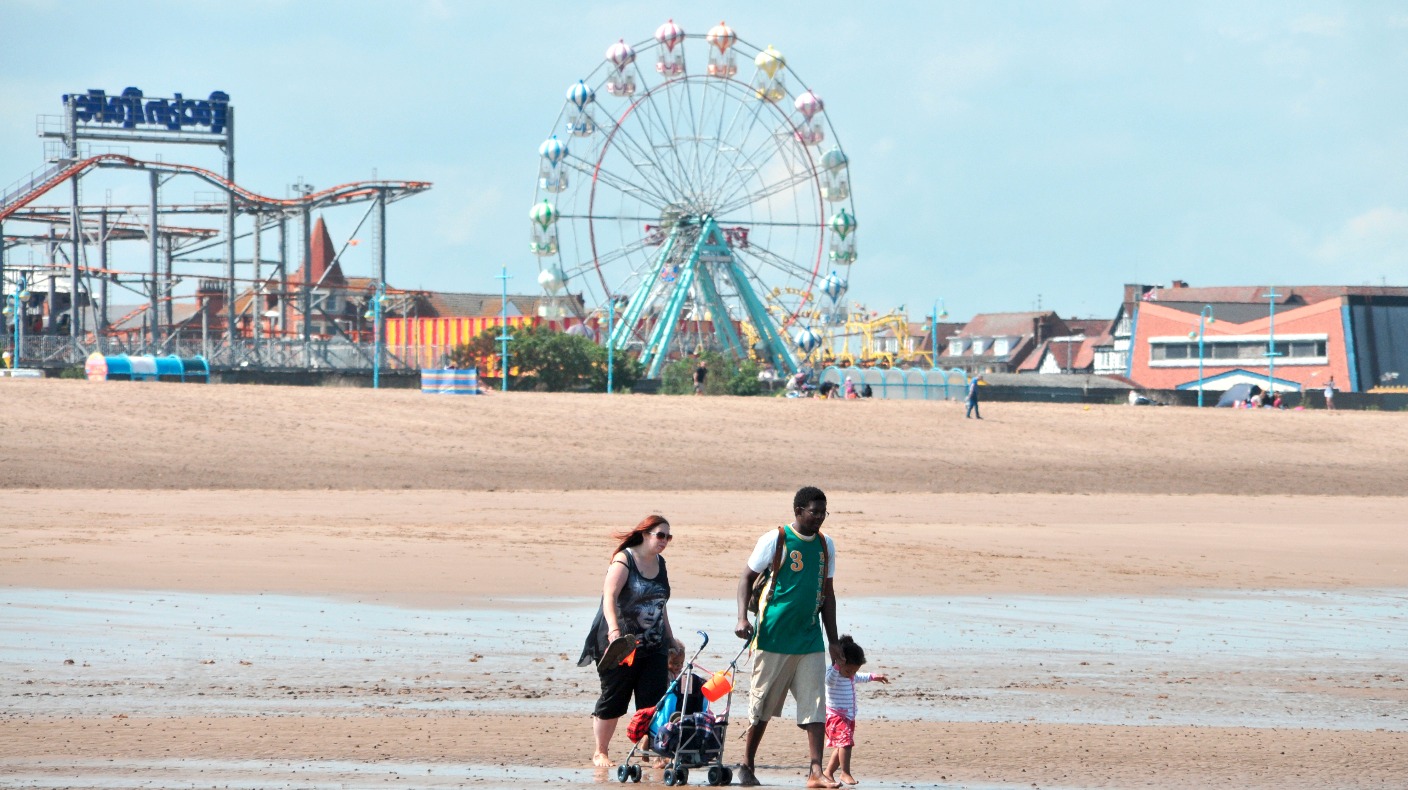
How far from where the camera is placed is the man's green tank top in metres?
7.65

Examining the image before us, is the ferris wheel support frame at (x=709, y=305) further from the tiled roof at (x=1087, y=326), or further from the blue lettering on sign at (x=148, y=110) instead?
the tiled roof at (x=1087, y=326)

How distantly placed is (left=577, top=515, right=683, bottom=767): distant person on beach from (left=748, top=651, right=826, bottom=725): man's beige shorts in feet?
1.71

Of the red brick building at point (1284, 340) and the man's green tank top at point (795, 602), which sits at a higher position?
the red brick building at point (1284, 340)

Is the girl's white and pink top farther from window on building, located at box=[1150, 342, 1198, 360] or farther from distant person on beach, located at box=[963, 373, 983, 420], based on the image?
window on building, located at box=[1150, 342, 1198, 360]

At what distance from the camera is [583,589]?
15.5 m

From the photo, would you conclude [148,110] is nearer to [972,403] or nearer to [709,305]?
[709,305]

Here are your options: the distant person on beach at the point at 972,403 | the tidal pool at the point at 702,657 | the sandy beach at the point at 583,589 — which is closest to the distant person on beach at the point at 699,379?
the distant person on beach at the point at 972,403

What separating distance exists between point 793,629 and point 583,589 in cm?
788

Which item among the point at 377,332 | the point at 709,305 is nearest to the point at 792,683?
the point at 709,305

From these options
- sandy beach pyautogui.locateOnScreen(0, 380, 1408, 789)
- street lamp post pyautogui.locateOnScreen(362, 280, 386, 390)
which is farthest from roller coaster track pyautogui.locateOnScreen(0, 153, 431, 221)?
sandy beach pyautogui.locateOnScreen(0, 380, 1408, 789)

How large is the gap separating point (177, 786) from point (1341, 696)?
6642mm

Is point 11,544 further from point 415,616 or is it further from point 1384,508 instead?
point 1384,508

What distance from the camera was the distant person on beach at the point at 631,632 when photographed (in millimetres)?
7922

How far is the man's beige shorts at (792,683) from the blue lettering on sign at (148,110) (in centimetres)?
7313
